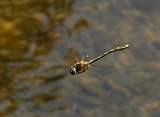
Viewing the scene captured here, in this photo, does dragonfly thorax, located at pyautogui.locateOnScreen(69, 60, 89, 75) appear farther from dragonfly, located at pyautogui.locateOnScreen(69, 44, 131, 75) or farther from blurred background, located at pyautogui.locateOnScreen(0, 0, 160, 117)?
blurred background, located at pyautogui.locateOnScreen(0, 0, 160, 117)

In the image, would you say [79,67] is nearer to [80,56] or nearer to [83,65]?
[83,65]

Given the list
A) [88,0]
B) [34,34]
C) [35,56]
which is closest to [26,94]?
[35,56]

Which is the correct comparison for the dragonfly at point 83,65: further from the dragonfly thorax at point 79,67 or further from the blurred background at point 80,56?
the blurred background at point 80,56

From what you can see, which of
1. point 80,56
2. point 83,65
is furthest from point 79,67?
point 80,56

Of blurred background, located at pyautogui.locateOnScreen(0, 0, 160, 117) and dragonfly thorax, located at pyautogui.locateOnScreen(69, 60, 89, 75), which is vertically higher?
blurred background, located at pyautogui.locateOnScreen(0, 0, 160, 117)

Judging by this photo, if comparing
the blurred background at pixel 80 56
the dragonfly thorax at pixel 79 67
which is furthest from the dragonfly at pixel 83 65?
the blurred background at pixel 80 56

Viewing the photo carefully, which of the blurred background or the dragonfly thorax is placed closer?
the dragonfly thorax

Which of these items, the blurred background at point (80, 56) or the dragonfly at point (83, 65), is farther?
the blurred background at point (80, 56)

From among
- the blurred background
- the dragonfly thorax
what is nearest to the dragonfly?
the dragonfly thorax

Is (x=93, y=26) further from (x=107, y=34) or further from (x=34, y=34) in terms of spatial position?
(x=34, y=34)

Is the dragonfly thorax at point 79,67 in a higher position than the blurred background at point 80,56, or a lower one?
lower
